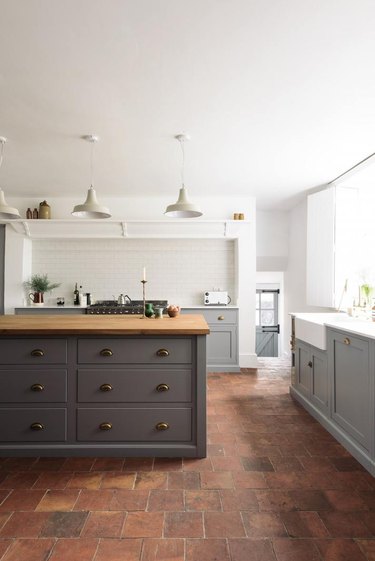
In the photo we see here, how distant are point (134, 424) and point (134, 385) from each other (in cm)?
28

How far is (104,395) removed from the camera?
267 centimetres

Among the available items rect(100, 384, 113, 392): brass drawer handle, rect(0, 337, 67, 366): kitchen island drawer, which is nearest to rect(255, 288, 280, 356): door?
rect(100, 384, 113, 392): brass drawer handle

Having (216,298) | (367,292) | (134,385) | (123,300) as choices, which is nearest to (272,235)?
(216,298)

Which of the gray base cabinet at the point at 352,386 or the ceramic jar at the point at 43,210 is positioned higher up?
the ceramic jar at the point at 43,210

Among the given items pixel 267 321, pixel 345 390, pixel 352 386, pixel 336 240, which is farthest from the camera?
pixel 267 321

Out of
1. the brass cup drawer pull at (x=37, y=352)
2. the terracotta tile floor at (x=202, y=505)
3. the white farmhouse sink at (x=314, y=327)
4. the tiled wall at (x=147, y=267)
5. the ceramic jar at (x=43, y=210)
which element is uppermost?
the ceramic jar at (x=43, y=210)

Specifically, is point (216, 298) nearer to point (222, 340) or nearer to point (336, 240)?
point (222, 340)

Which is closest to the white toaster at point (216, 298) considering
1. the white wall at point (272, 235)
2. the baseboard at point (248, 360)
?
the baseboard at point (248, 360)

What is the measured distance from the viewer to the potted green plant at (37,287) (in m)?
5.67

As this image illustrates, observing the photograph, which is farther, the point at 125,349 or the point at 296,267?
the point at 296,267

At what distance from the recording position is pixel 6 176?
4.73 meters

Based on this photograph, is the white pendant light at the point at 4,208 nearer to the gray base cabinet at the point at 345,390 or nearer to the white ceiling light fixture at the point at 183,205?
the white ceiling light fixture at the point at 183,205

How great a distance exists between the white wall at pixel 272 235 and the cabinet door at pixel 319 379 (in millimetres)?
3486

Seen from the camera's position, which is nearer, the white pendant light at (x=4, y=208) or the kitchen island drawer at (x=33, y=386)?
the kitchen island drawer at (x=33, y=386)
